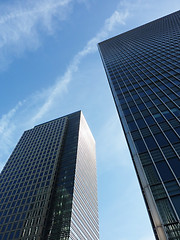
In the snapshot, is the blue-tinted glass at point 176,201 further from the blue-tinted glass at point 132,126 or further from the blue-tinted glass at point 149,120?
the blue-tinted glass at point 149,120

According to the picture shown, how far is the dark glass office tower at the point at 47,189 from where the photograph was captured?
6094 centimetres

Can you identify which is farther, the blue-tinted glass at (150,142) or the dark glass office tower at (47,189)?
the dark glass office tower at (47,189)

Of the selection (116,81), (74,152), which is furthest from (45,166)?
(116,81)

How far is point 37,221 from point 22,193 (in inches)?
693

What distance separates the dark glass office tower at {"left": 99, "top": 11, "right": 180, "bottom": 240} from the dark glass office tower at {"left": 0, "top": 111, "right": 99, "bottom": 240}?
50.7m

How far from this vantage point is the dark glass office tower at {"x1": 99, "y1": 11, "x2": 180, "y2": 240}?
48.6 feet

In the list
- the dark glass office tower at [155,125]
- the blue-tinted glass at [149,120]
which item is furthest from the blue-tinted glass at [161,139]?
the blue-tinted glass at [149,120]

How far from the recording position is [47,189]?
240 feet

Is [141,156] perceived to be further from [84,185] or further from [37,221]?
[84,185]

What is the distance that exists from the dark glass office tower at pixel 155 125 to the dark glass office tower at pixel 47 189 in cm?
5067

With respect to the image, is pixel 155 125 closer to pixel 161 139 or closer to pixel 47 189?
pixel 161 139

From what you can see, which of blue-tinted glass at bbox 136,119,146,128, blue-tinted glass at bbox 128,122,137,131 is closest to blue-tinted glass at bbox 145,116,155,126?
blue-tinted glass at bbox 136,119,146,128

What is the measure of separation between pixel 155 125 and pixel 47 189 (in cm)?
6326

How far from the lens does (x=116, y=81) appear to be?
4097cm
